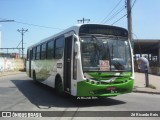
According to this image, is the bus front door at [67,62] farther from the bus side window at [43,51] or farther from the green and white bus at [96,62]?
the bus side window at [43,51]

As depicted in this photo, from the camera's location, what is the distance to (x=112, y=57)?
13.2 meters

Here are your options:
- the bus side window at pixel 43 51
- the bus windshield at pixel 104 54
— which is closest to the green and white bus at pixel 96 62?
the bus windshield at pixel 104 54

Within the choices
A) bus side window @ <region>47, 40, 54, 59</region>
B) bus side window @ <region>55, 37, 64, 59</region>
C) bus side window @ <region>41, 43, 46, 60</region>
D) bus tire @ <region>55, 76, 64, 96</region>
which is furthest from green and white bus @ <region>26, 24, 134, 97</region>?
bus side window @ <region>41, 43, 46, 60</region>

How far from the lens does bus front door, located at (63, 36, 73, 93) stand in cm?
1365

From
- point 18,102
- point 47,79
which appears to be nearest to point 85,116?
point 18,102

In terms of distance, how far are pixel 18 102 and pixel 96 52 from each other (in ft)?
12.3

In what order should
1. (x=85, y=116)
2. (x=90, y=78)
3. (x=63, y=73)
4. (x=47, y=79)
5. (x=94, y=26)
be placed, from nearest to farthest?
1. (x=85, y=116)
2. (x=90, y=78)
3. (x=94, y=26)
4. (x=63, y=73)
5. (x=47, y=79)

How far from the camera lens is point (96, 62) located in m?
12.9

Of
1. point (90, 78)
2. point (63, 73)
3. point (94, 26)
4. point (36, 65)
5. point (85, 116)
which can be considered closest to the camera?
point (85, 116)

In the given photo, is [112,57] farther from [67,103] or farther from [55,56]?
[55,56]

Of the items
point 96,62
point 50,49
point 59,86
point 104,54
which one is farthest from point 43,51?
point 96,62

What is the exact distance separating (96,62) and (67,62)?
1.65m

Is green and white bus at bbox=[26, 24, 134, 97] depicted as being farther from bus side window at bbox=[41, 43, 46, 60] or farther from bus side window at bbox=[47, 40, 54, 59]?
bus side window at bbox=[41, 43, 46, 60]

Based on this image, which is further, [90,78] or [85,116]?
[90,78]
